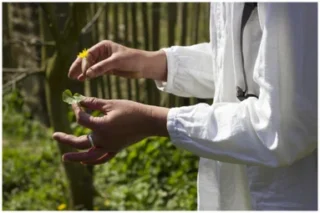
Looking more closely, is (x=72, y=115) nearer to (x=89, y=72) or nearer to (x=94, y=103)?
(x=89, y=72)

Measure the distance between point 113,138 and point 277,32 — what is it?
0.48m

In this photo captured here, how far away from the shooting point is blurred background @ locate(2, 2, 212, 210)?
3.37 metres

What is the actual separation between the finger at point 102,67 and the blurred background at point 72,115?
1074 millimetres

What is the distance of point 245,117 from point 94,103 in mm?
395

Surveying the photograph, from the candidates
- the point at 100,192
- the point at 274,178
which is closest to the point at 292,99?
the point at 274,178

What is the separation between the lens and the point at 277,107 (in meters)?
1.51

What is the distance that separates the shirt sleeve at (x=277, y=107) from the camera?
150 cm

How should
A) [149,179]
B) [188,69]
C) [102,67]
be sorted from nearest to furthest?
[102,67]
[188,69]
[149,179]

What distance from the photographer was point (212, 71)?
6.75 ft

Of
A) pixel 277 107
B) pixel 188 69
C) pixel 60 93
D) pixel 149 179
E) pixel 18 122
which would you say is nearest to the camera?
pixel 277 107

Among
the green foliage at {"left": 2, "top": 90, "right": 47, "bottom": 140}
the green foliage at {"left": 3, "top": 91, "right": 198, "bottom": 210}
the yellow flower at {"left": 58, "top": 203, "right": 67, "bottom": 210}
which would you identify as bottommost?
the yellow flower at {"left": 58, "top": 203, "right": 67, "bottom": 210}

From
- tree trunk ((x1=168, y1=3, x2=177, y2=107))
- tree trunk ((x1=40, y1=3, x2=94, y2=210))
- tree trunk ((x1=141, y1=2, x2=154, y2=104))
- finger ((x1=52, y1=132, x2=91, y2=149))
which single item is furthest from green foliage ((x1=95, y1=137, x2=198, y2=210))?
finger ((x1=52, y1=132, x2=91, y2=149))

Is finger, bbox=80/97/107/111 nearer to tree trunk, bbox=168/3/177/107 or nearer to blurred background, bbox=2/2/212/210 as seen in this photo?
blurred background, bbox=2/2/212/210

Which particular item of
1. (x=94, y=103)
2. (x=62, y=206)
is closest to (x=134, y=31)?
(x=62, y=206)
